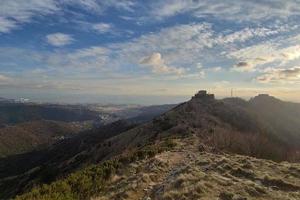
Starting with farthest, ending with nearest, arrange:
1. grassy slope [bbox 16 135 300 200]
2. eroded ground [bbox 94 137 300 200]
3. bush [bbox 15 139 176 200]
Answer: bush [bbox 15 139 176 200]
grassy slope [bbox 16 135 300 200]
eroded ground [bbox 94 137 300 200]

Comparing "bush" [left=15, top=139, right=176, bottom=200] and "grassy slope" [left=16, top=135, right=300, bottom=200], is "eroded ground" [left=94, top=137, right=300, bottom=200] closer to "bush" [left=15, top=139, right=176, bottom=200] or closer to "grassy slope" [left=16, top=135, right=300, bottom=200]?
"grassy slope" [left=16, top=135, right=300, bottom=200]

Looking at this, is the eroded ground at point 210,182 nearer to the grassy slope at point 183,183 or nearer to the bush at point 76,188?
the grassy slope at point 183,183

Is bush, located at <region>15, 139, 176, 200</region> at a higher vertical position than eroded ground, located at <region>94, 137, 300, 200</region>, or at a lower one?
lower

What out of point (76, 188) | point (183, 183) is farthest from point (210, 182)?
point (76, 188)

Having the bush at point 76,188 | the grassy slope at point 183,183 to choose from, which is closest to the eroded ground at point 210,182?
the grassy slope at point 183,183

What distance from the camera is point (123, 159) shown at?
37.3 metres

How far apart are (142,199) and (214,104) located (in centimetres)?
12935

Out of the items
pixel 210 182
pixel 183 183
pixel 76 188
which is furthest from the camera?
pixel 76 188

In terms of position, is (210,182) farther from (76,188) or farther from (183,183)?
(76,188)

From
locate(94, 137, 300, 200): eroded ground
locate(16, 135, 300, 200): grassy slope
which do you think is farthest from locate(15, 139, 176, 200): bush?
locate(94, 137, 300, 200): eroded ground

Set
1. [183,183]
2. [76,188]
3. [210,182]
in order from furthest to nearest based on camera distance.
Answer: [76,188], [210,182], [183,183]

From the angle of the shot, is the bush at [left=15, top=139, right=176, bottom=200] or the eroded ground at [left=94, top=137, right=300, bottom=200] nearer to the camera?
the eroded ground at [left=94, top=137, right=300, bottom=200]

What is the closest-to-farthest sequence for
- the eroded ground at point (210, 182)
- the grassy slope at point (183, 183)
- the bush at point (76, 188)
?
the eroded ground at point (210, 182) < the grassy slope at point (183, 183) < the bush at point (76, 188)

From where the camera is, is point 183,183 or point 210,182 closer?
point 183,183
